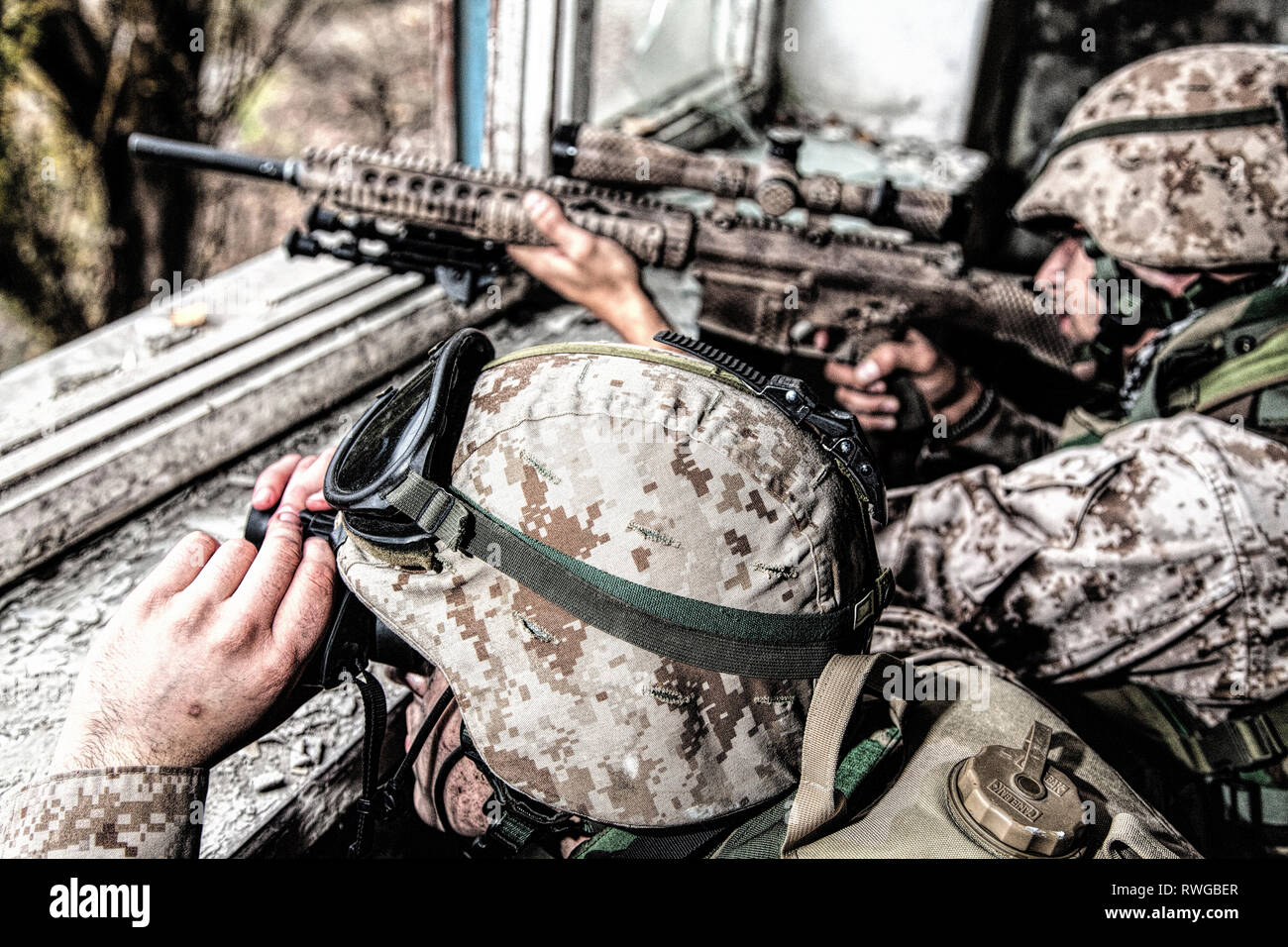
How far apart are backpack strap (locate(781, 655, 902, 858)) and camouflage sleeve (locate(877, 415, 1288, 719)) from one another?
0.84 meters

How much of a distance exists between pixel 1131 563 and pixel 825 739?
972 mm

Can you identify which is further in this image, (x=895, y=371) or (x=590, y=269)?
(x=895, y=371)

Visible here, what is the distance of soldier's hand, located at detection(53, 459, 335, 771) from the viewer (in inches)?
42.1

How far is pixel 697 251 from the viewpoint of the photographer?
8.37 ft

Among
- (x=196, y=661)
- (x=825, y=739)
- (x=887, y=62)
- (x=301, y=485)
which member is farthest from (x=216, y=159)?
(x=887, y=62)

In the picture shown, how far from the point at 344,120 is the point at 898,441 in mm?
8332

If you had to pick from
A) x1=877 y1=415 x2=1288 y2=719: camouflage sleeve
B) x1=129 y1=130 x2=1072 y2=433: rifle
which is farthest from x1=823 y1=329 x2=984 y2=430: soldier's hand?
x1=877 y1=415 x2=1288 y2=719: camouflage sleeve

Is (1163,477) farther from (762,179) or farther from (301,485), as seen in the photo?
(301,485)

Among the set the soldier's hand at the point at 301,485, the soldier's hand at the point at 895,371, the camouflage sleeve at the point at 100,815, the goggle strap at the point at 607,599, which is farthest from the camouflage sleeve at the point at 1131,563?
the camouflage sleeve at the point at 100,815

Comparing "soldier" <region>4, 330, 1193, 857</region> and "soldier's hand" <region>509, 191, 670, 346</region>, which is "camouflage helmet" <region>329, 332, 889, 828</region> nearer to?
"soldier" <region>4, 330, 1193, 857</region>

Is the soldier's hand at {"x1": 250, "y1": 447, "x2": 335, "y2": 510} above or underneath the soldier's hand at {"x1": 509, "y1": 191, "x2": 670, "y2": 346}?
underneath

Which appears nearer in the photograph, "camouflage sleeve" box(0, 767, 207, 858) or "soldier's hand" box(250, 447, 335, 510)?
"camouflage sleeve" box(0, 767, 207, 858)

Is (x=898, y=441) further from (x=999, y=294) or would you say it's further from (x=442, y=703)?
(x=442, y=703)
